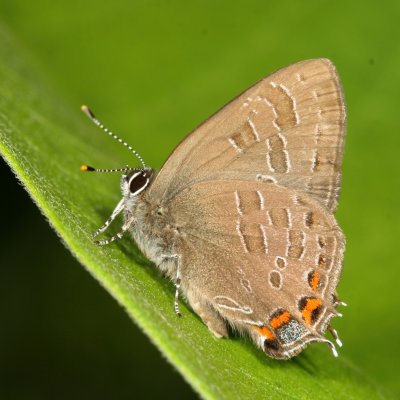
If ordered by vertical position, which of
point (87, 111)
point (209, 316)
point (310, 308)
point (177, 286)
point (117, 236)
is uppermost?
point (87, 111)

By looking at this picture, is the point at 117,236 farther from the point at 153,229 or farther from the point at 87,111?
the point at 87,111

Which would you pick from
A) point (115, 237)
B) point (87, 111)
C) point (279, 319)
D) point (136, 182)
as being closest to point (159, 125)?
point (87, 111)

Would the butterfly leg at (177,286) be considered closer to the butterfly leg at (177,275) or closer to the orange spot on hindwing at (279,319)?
the butterfly leg at (177,275)

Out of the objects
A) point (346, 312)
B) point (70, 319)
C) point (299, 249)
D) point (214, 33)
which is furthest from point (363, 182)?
point (70, 319)

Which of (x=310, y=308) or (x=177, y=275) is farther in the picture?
(x=177, y=275)

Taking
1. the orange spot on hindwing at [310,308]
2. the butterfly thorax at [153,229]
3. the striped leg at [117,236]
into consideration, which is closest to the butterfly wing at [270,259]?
the orange spot on hindwing at [310,308]
